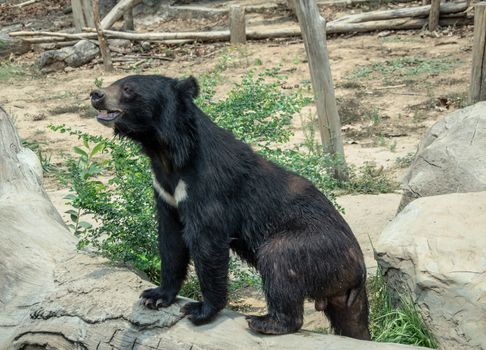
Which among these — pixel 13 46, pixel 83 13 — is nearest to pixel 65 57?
pixel 13 46

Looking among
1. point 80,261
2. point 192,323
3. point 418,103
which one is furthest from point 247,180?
point 418,103

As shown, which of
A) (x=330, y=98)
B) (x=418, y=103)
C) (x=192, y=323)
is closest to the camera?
(x=192, y=323)

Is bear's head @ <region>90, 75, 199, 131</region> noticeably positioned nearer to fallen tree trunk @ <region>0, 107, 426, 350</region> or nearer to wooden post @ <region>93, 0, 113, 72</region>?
fallen tree trunk @ <region>0, 107, 426, 350</region>

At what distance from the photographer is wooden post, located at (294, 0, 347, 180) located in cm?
830

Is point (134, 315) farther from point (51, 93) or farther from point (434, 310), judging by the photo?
point (51, 93)

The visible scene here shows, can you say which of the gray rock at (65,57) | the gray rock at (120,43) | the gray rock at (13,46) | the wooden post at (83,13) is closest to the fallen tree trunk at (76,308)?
the gray rock at (65,57)

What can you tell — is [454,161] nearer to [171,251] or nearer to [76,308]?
[171,251]

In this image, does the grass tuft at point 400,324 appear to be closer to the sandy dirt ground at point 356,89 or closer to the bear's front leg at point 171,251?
the bear's front leg at point 171,251

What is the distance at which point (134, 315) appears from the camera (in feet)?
13.6

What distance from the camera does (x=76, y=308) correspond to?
4305mm

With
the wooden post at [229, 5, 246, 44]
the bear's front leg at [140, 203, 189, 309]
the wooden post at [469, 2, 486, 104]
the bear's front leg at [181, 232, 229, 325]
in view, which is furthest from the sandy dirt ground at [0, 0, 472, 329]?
the bear's front leg at [181, 232, 229, 325]

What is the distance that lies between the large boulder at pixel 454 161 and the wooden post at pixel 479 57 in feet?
5.24

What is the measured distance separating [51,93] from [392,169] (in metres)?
7.34

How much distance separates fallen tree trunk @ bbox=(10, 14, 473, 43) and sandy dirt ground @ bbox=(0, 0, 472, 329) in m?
0.17
